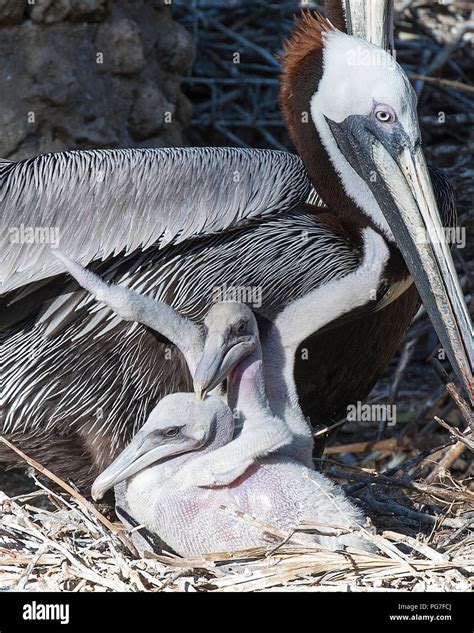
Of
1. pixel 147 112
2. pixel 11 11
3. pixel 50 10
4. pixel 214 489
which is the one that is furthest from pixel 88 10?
pixel 214 489

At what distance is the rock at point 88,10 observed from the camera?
17.1ft

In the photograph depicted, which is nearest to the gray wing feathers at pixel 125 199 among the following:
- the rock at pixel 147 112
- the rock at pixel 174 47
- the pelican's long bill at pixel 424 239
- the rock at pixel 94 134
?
the pelican's long bill at pixel 424 239

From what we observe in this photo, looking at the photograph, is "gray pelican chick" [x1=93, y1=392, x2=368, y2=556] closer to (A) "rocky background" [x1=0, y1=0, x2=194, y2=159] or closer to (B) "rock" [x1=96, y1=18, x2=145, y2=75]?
(A) "rocky background" [x1=0, y1=0, x2=194, y2=159]

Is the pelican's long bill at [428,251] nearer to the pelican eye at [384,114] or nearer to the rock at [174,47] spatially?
the pelican eye at [384,114]

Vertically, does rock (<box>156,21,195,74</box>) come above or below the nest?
above

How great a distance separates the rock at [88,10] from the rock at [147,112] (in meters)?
0.36

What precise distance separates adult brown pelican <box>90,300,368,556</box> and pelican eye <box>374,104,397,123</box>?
732mm

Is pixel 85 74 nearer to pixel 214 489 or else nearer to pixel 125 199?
pixel 125 199

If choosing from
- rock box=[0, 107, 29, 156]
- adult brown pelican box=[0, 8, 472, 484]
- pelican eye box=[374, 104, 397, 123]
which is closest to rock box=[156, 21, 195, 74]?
rock box=[0, 107, 29, 156]

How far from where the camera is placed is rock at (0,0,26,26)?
199 inches

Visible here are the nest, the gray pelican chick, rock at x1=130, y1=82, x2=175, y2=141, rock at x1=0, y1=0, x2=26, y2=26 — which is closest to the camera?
the nest

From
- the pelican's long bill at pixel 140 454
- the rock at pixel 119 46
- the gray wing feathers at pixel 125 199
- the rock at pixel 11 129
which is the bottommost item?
the pelican's long bill at pixel 140 454

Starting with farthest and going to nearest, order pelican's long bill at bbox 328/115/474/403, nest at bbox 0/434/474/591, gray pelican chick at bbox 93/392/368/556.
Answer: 1. pelican's long bill at bbox 328/115/474/403
2. gray pelican chick at bbox 93/392/368/556
3. nest at bbox 0/434/474/591

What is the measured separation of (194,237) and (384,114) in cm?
68
